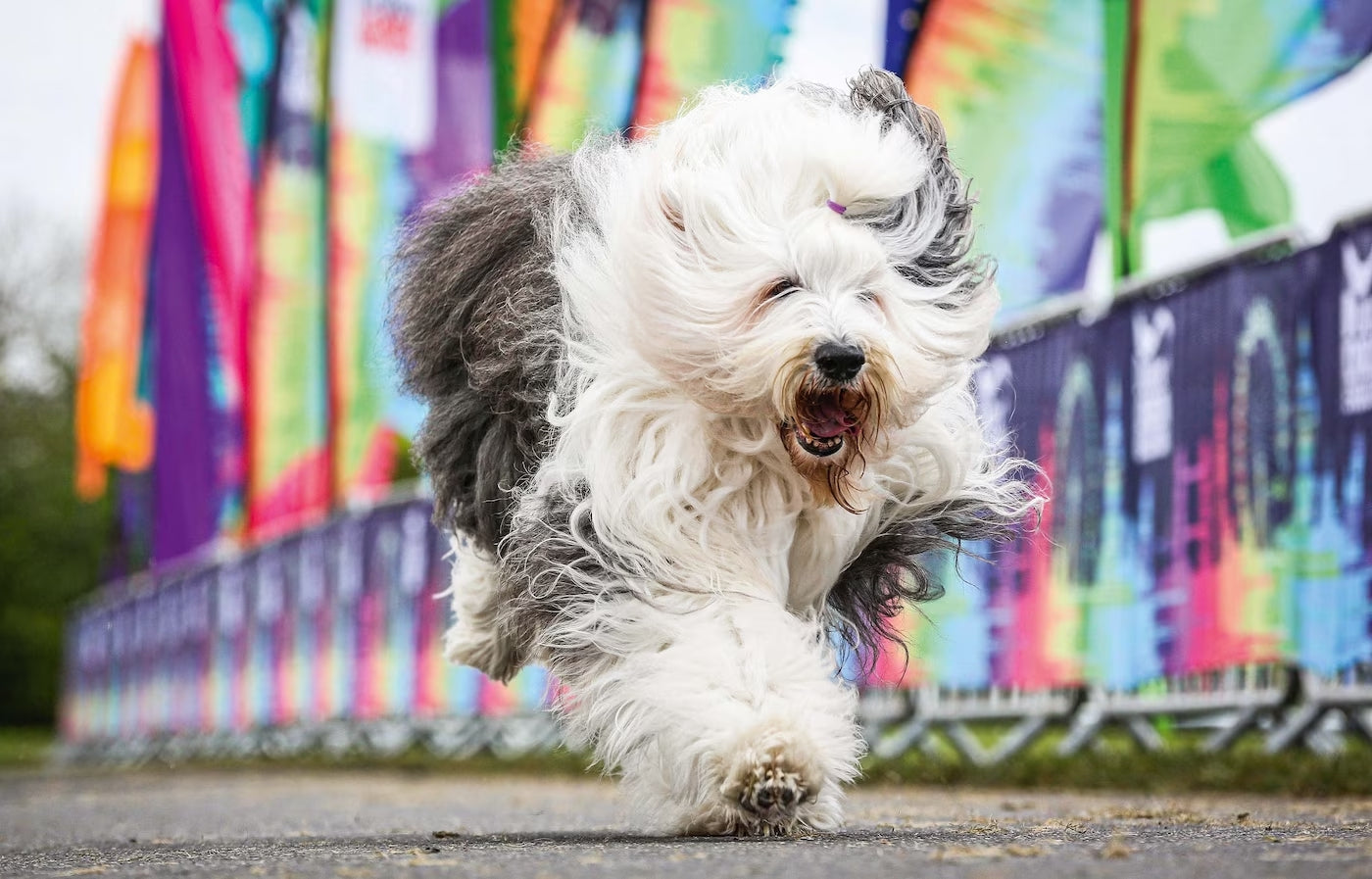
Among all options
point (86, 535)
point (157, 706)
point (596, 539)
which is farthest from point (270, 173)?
point (86, 535)

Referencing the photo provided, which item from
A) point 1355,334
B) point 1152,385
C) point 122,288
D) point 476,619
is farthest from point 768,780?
point 122,288

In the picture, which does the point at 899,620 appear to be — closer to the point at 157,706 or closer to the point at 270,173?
the point at 270,173

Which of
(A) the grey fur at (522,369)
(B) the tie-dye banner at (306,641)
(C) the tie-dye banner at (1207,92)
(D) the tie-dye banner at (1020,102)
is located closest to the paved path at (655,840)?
(A) the grey fur at (522,369)

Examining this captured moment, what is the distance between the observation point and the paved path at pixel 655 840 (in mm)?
3373

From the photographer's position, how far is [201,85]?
17.7m

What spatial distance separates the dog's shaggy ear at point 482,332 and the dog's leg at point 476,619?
0.17 m

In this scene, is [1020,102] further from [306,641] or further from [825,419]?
[306,641]

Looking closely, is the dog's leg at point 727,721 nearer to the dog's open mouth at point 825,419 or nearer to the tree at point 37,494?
the dog's open mouth at point 825,419

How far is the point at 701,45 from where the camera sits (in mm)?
9836

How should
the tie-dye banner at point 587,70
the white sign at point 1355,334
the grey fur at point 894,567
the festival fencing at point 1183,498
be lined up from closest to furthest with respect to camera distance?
1. the grey fur at point 894,567
2. the white sign at point 1355,334
3. the festival fencing at point 1183,498
4. the tie-dye banner at point 587,70

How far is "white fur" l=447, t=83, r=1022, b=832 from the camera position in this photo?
13.8 ft

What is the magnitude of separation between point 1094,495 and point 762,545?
3.66m

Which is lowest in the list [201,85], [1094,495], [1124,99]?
[1094,495]

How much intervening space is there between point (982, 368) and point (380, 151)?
22.8ft
